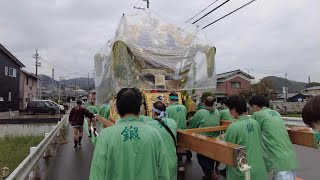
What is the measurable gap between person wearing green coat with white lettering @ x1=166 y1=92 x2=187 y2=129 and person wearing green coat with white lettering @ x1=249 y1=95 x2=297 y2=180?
7.46 feet

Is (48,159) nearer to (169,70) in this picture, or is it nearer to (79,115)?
(79,115)

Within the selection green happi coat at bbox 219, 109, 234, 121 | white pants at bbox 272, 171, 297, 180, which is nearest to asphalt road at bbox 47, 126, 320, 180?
green happi coat at bbox 219, 109, 234, 121

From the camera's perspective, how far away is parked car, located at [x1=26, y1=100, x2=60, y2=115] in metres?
41.4

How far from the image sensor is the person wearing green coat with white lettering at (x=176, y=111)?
22.7ft

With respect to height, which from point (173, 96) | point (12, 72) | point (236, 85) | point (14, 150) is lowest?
point (14, 150)

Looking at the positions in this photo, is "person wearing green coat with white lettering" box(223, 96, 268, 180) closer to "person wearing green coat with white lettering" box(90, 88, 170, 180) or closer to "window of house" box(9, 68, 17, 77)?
"person wearing green coat with white lettering" box(90, 88, 170, 180)

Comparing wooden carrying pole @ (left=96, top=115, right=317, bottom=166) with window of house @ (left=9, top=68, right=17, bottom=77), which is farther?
window of house @ (left=9, top=68, right=17, bottom=77)

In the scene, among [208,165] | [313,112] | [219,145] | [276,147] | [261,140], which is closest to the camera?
[313,112]

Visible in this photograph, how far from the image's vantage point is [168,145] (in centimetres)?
498

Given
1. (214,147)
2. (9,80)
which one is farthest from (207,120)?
(9,80)

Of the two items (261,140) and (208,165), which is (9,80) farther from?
(261,140)

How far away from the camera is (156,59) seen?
23.2 feet

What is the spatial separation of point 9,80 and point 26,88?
12.6 m

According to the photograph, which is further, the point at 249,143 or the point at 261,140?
the point at 261,140
